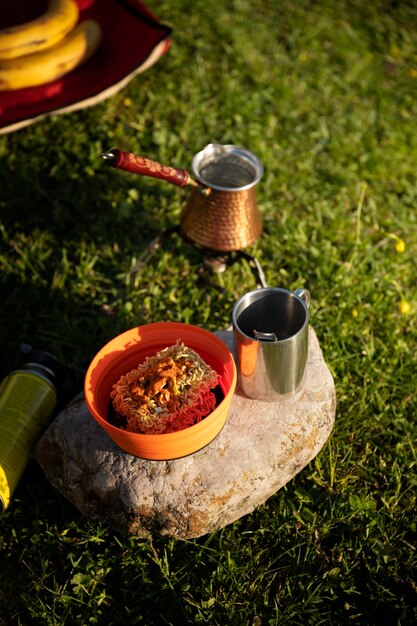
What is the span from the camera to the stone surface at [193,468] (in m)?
2.30

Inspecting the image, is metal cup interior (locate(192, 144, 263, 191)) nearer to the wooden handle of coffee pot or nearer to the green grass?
the wooden handle of coffee pot

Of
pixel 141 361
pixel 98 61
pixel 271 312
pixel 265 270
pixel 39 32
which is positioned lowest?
pixel 265 270

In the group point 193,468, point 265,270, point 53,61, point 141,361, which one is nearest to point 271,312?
point 141,361

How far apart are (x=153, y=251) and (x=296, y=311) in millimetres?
950

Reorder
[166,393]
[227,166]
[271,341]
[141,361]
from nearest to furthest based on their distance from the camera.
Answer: [166,393] < [271,341] < [141,361] < [227,166]

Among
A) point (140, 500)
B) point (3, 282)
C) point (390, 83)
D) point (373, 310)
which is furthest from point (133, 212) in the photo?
point (390, 83)

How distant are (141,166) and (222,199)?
387mm

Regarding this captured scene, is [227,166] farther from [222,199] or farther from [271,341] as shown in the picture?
[271,341]

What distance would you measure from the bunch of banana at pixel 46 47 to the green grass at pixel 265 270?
1.11 ft

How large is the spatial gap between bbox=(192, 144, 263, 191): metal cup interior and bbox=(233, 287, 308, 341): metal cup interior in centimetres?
58

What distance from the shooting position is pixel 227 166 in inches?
115

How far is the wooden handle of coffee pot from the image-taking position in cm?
242

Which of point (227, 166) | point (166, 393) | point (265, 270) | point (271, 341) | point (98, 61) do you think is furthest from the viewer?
point (98, 61)

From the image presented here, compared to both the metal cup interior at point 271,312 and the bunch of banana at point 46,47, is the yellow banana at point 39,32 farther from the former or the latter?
the metal cup interior at point 271,312
